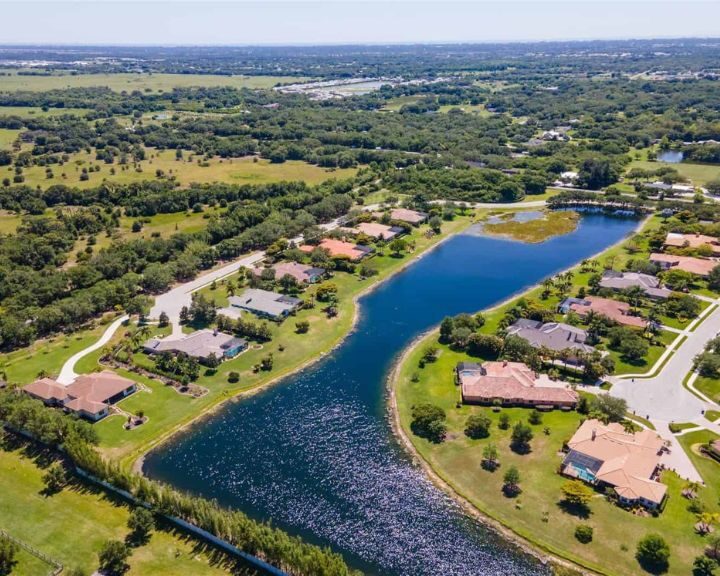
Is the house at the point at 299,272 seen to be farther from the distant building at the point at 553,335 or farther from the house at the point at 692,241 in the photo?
the house at the point at 692,241

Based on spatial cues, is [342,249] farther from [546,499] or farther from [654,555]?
[654,555]

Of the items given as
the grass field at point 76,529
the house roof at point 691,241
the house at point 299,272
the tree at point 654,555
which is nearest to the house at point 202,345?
the house at point 299,272

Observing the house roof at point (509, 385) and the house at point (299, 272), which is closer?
the house roof at point (509, 385)

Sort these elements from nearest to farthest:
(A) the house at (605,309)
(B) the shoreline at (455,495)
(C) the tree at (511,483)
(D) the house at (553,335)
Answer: (B) the shoreline at (455,495) < (C) the tree at (511,483) < (D) the house at (553,335) < (A) the house at (605,309)

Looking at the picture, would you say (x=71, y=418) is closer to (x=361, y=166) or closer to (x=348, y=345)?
(x=348, y=345)

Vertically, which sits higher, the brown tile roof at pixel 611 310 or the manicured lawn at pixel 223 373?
the brown tile roof at pixel 611 310

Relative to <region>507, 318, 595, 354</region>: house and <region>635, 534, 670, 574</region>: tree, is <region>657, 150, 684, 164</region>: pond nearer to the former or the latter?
<region>507, 318, 595, 354</region>: house

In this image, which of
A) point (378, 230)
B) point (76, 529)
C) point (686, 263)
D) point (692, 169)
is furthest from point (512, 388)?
point (692, 169)
